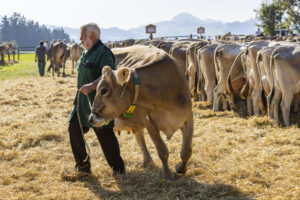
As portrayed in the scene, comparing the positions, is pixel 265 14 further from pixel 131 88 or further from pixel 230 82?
pixel 131 88

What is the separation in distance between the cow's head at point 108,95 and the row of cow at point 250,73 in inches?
96.2

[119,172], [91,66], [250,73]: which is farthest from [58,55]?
[91,66]

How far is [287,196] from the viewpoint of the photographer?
4.14 metres

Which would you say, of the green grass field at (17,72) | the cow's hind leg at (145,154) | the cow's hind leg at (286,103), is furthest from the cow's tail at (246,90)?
the green grass field at (17,72)

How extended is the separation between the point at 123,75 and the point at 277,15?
145 ft

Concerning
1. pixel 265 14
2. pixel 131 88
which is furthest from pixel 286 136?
pixel 265 14

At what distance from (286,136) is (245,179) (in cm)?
246

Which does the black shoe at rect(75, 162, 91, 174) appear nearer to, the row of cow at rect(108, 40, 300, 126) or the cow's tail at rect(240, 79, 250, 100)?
the row of cow at rect(108, 40, 300, 126)

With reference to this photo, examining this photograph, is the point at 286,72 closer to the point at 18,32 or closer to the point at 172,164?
the point at 172,164

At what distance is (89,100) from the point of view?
4.56 meters

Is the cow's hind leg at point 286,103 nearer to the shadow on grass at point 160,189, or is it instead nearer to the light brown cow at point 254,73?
the light brown cow at point 254,73

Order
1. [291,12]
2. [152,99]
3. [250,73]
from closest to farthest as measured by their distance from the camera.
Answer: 1. [152,99]
2. [250,73]
3. [291,12]

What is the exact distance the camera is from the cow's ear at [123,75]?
3.94 metres

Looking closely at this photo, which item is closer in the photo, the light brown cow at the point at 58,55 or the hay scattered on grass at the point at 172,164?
the hay scattered on grass at the point at 172,164
